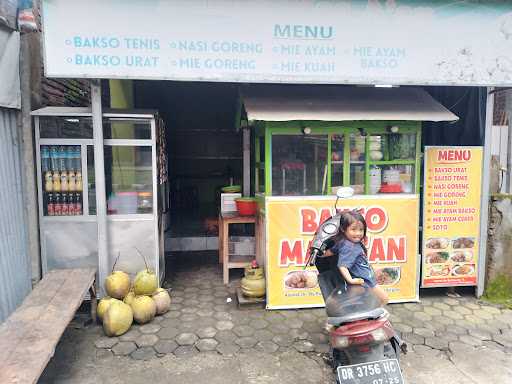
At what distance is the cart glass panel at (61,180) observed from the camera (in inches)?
187

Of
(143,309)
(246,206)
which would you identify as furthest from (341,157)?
(143,309)

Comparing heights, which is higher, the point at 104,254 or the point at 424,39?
the point at 424,39

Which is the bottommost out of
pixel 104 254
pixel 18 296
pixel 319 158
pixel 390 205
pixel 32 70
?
pixel 18 296

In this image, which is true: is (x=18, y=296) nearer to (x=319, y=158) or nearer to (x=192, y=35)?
(x=192, y=35)

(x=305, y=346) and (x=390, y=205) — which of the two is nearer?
(x=305, y=346)

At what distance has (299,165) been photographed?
4.98m

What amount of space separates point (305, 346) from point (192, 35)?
11.6 feet

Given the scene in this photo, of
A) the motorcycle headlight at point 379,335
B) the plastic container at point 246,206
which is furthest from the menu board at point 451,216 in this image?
the motorcycle headlight at point 379,335

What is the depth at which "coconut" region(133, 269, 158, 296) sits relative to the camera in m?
4.52

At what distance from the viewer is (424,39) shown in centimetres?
436

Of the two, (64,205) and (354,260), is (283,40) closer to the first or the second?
(354,260)

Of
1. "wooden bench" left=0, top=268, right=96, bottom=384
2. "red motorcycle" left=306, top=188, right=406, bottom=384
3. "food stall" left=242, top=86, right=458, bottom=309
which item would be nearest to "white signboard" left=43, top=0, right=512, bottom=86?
"food stall" left=242, top=86, right=458, bottom=309

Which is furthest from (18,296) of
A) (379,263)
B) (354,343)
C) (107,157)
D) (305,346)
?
(379,263)

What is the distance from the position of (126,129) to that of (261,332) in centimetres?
303
